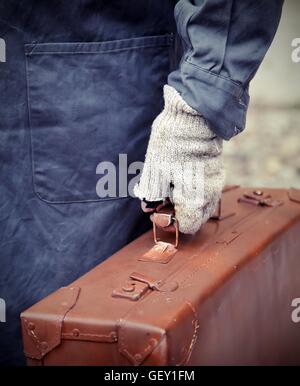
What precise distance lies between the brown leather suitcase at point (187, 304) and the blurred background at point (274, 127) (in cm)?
205

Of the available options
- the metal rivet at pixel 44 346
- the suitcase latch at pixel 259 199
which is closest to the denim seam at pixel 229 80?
the suitcase latch at pixel 259 199

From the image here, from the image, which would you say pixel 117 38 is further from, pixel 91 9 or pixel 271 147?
pixel 271 147

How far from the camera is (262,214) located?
1.79 metres

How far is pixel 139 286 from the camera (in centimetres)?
129

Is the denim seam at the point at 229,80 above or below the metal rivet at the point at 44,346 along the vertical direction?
above

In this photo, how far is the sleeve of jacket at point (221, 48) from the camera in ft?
4.39

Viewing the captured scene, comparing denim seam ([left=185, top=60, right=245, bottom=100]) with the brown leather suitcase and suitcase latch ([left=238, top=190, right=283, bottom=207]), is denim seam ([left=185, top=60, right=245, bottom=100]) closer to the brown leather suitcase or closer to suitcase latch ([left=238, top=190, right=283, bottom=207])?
the brown leather suitcase

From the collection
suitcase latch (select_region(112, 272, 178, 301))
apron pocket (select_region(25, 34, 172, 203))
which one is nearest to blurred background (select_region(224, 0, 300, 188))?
apron pocket (select_region(25, 34, 172, 203))

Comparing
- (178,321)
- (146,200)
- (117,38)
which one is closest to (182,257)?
(146,200)

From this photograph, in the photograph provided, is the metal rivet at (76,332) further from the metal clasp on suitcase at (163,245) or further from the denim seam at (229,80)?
the denim seam at (229,80)

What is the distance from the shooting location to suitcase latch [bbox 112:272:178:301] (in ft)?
4.16

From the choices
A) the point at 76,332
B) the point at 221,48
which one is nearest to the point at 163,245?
the point at 76,332

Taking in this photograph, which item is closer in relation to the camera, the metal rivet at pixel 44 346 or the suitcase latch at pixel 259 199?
the metal rivet at pixel 44 346

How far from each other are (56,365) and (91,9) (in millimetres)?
808
